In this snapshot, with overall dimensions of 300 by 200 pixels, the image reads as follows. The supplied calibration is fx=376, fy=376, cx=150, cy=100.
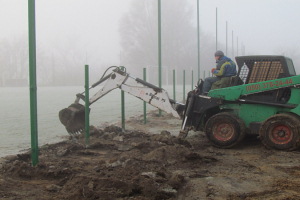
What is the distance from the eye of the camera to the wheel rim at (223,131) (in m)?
6.79

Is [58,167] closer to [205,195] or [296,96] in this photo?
[205,195]

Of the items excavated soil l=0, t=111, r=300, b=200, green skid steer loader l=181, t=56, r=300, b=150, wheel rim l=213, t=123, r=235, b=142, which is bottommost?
excavated soil l=0, t=111, r=300, b=200

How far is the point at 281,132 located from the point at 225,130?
97 centimetres

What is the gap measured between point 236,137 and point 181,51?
1894 inches

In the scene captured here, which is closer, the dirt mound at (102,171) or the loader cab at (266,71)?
the dirt mound at (102,171)

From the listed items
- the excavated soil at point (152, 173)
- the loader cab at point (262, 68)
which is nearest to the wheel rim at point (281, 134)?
the excavated soil at point (152, 173)

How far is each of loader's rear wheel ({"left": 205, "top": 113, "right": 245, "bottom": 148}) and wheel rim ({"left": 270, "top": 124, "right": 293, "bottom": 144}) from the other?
0.53 m

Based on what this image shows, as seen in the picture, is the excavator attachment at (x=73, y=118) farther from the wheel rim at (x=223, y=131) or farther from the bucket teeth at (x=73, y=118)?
the wheel rim at (x=223, y=131)

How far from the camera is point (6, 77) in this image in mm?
39406

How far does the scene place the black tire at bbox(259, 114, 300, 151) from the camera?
626 cm

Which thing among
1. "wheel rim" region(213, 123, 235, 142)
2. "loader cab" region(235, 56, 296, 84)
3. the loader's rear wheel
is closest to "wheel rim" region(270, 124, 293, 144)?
the loader's rear wheel

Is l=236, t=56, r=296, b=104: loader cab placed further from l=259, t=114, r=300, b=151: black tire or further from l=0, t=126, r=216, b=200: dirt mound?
l=0, t=126, r=216, b=200: dirt mound

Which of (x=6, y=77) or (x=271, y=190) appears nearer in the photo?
(x=271, y=190)

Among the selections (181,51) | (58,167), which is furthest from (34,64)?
(181,51)
